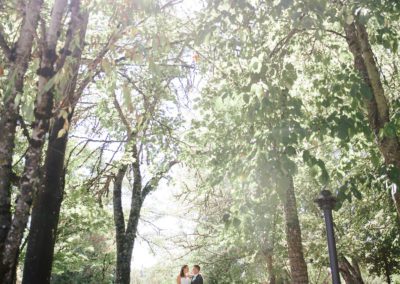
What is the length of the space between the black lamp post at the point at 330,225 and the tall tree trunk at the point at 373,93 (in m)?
0.99

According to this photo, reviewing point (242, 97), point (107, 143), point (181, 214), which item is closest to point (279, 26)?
point (242, 97)

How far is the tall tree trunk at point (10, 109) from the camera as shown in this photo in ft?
12.8

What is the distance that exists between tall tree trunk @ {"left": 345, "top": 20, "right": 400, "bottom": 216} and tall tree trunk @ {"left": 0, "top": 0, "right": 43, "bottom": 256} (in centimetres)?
479

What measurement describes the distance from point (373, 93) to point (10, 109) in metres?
5.34

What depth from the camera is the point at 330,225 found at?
6.48 metres

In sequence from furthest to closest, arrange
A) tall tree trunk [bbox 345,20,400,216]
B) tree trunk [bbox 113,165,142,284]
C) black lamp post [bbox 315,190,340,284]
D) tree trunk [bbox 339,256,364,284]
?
1. tree trunk [bbox 339,256,364,284]
2. tree trunk [bbox 113,165,142,284]
3. tall tree trunk [bbox 345,20,400,216]
4. black lamp post [bbox 315,190,340,284]

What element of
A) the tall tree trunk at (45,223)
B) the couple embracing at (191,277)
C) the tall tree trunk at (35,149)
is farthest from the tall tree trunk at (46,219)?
the couple embracing at (191,277)

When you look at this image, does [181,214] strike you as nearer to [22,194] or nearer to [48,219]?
[48,219]

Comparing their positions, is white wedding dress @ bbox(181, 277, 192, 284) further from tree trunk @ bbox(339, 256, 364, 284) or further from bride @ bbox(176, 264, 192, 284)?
tree trunk @ bbox(339, 256, 364, 284)

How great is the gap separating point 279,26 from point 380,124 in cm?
240

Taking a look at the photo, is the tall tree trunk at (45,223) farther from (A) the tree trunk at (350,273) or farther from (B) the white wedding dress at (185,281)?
(A) the tree trunk at (350,273)

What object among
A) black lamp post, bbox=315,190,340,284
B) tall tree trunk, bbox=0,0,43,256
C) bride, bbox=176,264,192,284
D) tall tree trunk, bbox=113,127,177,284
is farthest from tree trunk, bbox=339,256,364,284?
tall tree trunk, bbox=0,0,43,256

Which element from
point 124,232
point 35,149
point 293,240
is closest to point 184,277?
point 124,232

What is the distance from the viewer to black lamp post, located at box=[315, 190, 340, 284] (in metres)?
6.27
